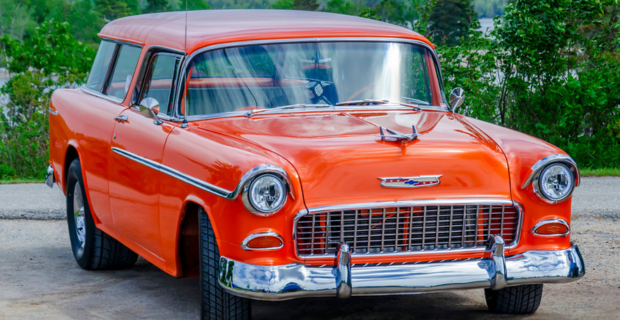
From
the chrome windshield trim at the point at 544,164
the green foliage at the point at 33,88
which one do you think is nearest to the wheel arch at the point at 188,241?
the chrome windshield trim at the point at 544,164

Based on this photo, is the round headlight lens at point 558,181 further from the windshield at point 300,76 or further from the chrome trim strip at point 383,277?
the windshield at point 300,76

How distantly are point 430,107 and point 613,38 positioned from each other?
7.55 meters

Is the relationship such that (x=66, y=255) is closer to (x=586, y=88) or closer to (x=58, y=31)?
(x=586, y=88)

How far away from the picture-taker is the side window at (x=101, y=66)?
19.9 ft

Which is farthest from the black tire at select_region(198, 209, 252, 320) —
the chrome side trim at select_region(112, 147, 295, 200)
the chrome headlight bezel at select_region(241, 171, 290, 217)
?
the chrome headlight bezel at select_region(241, 171, 290, 217)

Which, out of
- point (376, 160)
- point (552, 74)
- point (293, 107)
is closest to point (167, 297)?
point (293, 107)

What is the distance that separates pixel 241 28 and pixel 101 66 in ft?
5.52

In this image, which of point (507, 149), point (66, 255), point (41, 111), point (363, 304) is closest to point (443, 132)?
point (507, 149)

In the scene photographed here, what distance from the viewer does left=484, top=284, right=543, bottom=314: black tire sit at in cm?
459

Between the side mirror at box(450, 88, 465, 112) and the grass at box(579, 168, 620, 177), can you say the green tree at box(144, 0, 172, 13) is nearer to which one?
the grass at box(579, 168, 620, 177)

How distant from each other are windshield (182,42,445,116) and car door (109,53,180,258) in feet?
0.87

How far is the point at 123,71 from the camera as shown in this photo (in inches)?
225

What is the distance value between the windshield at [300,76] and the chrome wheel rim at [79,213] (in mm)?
1780

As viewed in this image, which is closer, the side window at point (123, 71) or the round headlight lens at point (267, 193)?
the round headlight lens at point (267, 193)
